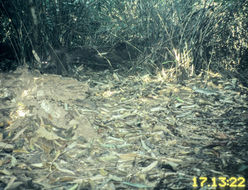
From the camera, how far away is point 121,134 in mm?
1910

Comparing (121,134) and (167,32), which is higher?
(167,32)

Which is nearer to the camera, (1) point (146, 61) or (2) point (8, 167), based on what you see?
(2) point (8, 167)

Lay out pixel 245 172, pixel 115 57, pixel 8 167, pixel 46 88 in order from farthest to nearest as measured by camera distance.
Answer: pixel 115 57, pixel 46 88, pixel 8 167, pixel 245 172

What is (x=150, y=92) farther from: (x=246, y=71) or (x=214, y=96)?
(x=246, y=71)

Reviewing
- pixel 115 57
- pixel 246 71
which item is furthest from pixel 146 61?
pixel 246 71

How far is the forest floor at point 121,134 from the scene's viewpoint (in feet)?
4.68

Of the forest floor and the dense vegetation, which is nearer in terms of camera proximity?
the forest floor

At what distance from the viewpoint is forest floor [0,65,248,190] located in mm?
1426

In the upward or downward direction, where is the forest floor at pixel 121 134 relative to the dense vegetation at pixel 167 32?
downward

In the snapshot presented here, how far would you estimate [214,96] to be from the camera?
8.20ft

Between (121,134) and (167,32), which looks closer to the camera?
(121,134)

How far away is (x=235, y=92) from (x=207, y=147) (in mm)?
1122

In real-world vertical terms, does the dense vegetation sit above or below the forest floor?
above

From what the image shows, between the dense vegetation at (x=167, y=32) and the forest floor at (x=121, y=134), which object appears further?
the dense vegetation at (x=167, y=32)
